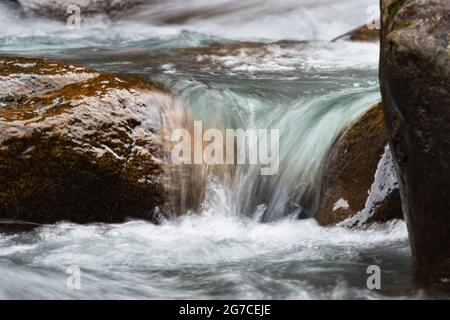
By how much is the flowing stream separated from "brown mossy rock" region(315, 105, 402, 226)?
121mm

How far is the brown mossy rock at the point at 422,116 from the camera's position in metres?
4.82

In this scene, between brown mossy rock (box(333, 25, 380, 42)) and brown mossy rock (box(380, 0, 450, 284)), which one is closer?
brown mossy rock (box(380, 0, 450, 284))

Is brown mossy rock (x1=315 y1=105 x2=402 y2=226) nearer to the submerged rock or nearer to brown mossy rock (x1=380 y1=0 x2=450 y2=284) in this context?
brown mossy rock (x1=380 y1=0 x2=450 y2=284)

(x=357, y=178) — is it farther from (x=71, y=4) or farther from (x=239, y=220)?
(x=71, y=4)

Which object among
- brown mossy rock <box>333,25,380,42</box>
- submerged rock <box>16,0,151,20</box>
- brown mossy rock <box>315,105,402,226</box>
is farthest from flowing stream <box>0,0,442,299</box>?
submerged rock <box>16,0,151,20</box>

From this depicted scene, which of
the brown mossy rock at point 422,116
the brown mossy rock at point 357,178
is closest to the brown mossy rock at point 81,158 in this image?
the brown mossy rock at point 357,178

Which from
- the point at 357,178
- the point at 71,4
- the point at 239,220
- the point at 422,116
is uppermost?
the point at 71,4

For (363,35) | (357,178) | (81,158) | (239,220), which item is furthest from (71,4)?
(357,178)

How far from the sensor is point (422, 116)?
483 cm

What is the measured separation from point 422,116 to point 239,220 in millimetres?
2609

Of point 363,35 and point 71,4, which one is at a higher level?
point 71,4

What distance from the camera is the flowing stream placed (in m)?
5.38

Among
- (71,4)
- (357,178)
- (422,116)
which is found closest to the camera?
(422,116)

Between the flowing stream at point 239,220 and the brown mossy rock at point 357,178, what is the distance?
0.12 m
